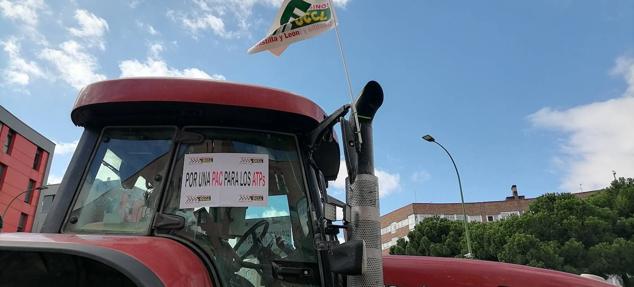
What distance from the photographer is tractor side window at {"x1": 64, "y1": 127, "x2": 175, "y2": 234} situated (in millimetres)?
2348

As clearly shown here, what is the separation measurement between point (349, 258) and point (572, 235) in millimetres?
26664

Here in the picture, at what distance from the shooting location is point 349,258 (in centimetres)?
216

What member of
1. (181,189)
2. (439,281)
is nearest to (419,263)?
(439,281)

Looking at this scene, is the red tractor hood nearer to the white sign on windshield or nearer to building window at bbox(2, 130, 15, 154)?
the white sign on windshield

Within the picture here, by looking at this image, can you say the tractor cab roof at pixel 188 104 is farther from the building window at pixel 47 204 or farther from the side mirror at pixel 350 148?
the building window at pixel 47 204

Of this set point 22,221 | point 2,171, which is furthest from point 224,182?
point 22,221

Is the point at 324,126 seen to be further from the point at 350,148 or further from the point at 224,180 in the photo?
the point at 224,180

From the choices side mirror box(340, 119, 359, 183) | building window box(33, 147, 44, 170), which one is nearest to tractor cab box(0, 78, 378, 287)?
side mirror box(340, 119, 359, 183)

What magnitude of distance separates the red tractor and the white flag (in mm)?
697

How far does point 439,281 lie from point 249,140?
1.58 m

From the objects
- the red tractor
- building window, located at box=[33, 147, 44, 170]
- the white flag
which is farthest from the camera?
building window, located at box=[33, 147, 44, 170]

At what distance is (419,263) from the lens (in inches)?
127

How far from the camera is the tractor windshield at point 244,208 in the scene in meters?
2.31

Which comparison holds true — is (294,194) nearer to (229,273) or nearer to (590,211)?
(229,273)
